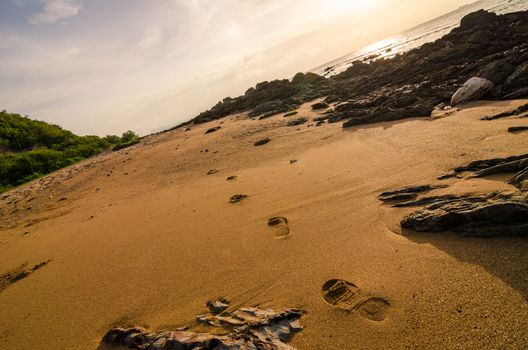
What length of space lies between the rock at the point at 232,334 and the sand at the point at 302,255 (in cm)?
18

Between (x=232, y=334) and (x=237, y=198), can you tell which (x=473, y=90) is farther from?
(x=232, y=334)

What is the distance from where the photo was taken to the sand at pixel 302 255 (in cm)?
300

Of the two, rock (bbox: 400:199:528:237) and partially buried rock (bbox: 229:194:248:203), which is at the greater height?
partially buried rock (bbox: 229:194:248:203)

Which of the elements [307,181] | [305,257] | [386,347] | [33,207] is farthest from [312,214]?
[33,207]

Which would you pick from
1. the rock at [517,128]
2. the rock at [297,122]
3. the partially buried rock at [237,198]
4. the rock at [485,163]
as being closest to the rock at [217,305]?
the partially buried rock at [237,198]

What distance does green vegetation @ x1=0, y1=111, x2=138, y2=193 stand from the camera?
22.9 metres

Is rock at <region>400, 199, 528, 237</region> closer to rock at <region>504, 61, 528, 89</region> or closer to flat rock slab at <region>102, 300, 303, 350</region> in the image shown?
flat rock slab at <region>102, 300, 303, 350</region>

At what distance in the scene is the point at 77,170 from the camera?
19.3 metres

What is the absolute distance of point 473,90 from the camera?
1085 cm

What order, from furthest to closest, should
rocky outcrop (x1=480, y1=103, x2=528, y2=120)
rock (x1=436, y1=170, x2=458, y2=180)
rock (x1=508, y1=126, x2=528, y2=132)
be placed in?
rocky outcrop (x1=480, y1=103, x2=528, y2=120) → rock (x1=508, y1=126, x2=528, y2=132) → rock (x1=436, y1=170, x2=458, y2=180)

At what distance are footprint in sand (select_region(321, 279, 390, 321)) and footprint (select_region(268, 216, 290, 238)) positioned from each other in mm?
1593

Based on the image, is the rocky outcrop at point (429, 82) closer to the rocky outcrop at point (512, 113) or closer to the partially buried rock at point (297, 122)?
the partially buried rock at point (297, 122)

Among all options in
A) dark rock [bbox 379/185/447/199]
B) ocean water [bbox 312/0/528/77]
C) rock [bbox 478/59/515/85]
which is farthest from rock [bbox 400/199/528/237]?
ocean water [bbox 312/0/528/77]

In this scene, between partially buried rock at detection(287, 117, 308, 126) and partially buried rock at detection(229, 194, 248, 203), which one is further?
partially buried rock at detection(287, 117, 308, 126)
